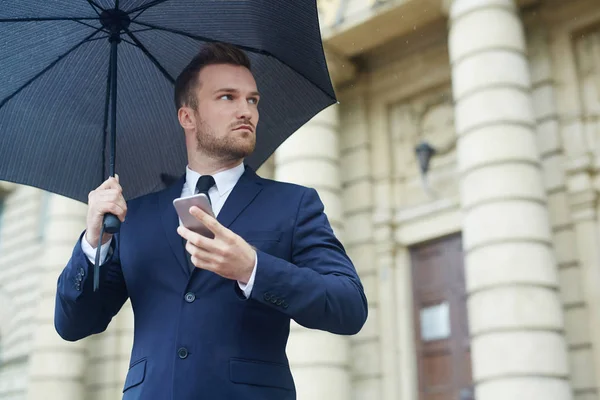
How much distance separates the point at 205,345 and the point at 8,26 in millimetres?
1394

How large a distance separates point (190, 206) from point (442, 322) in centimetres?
934

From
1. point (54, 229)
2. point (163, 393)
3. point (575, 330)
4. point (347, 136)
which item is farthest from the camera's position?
point (54, 229)

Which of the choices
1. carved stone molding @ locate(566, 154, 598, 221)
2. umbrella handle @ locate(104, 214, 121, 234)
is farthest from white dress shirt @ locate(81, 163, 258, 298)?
carved stone molding @ locate(566, 154, 598, 221)

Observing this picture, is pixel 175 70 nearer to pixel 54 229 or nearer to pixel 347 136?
pixel 347 136

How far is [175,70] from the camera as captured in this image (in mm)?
2658

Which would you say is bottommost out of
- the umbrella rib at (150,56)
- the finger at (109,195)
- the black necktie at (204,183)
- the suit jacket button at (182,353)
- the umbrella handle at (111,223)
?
the suit jacket button at (182,353)

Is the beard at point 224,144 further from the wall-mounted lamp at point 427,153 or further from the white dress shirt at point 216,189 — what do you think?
the wall-mounted lamp at point 427,153

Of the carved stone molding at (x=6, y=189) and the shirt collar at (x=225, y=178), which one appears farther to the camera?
the carved stone molding at (x=6, y=189)

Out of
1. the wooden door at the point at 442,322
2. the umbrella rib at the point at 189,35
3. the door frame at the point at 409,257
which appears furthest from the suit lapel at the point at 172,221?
the door frame at the point at 409,257

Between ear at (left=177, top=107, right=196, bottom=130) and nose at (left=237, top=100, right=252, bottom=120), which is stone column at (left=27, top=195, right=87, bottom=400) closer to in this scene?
ear at (left=177, top=107, right=196, bottom=130)

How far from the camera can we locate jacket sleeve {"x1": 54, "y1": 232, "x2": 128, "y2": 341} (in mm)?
2072

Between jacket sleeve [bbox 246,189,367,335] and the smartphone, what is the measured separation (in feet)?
0.50

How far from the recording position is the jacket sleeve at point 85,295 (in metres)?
2.07

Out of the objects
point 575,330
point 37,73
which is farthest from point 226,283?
point 575,330
